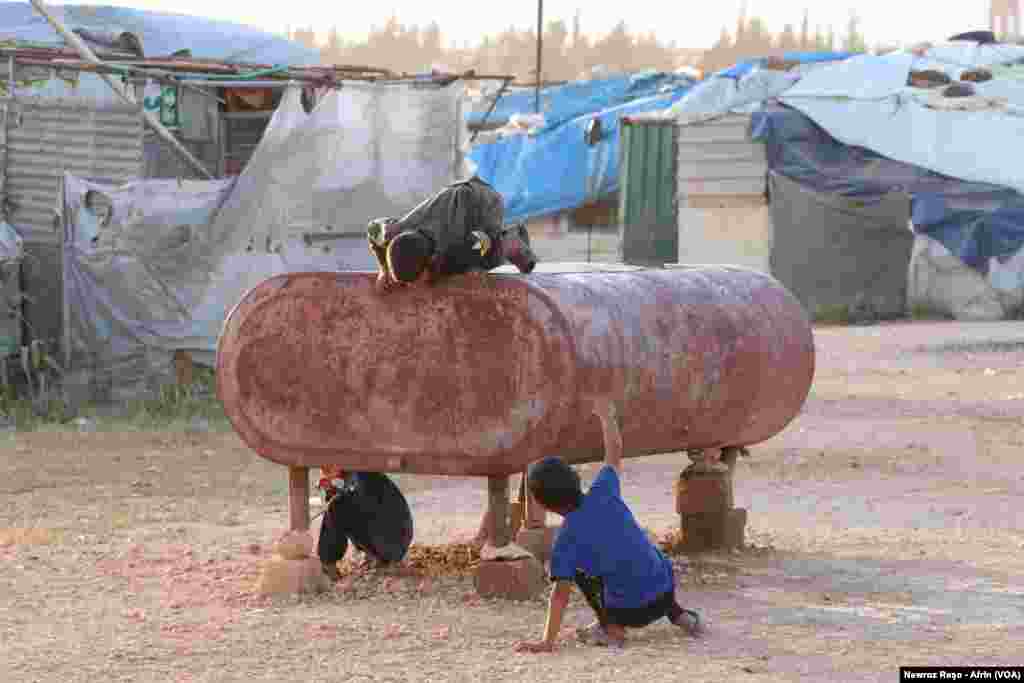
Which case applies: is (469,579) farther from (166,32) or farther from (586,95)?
(586,95)

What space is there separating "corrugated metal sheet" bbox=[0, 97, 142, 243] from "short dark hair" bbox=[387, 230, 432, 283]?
7361 mm

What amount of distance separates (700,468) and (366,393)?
168cm

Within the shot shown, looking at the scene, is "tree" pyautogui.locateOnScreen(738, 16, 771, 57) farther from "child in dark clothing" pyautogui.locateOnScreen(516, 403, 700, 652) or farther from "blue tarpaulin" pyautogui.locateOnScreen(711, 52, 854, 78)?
"child in dark clothing" pyautogui.locateOnScreen(516, 403, 700, 652)

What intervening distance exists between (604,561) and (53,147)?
848 centimetres

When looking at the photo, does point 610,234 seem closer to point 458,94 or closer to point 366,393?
point 458,94

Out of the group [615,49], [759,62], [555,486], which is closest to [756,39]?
[615,49]

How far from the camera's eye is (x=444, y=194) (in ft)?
22.0

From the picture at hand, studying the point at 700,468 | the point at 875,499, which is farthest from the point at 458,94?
the point at 700,468

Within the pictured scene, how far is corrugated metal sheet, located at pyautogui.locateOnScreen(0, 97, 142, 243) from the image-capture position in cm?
1338

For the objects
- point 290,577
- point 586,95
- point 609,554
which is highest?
point 609,554

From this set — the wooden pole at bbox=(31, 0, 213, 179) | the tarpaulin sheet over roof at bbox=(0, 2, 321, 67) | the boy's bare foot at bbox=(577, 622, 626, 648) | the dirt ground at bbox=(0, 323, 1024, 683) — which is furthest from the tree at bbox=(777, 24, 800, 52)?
the boy's bare foot at bbox=(577, 622, 626, 648)

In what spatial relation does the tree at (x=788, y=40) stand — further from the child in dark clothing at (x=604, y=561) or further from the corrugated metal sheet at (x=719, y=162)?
the child in dark clothing at (x=604, y=561)

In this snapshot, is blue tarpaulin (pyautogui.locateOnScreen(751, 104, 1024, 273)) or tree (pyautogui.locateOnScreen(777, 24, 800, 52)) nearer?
blue tarpaulin (pyautogui.locateOnScreen(751, 104, 1024, 273))

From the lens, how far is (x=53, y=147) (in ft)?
44.1
